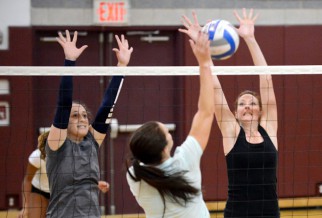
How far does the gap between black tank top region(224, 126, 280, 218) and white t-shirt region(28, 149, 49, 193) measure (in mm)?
2147

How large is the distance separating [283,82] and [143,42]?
171 cm

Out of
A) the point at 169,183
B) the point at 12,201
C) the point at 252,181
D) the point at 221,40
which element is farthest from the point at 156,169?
the point at 12,201

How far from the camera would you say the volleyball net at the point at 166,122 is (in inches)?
323

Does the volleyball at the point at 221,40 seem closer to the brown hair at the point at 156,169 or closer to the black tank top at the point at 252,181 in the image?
the black tank top at the point at 252,181

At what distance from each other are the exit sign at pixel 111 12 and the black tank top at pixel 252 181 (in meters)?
3.92

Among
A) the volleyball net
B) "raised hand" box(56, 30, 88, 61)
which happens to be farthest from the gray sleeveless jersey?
the volleyball net

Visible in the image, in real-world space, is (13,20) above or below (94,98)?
above

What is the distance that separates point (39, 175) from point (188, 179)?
10.1ft

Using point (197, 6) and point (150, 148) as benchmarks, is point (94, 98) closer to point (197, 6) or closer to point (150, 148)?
point (197, 6)

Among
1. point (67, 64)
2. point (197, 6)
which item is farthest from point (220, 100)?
point (197, 6)

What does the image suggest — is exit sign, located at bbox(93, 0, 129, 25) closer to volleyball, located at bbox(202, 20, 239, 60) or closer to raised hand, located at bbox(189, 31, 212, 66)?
volleyball, located at bbox(202, 20, 239, 60)

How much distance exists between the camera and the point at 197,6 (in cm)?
846

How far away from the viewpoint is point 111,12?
8.26m

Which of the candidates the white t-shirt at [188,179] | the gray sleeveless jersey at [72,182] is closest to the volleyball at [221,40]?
the gray sleeveless jersey at [72,182]
